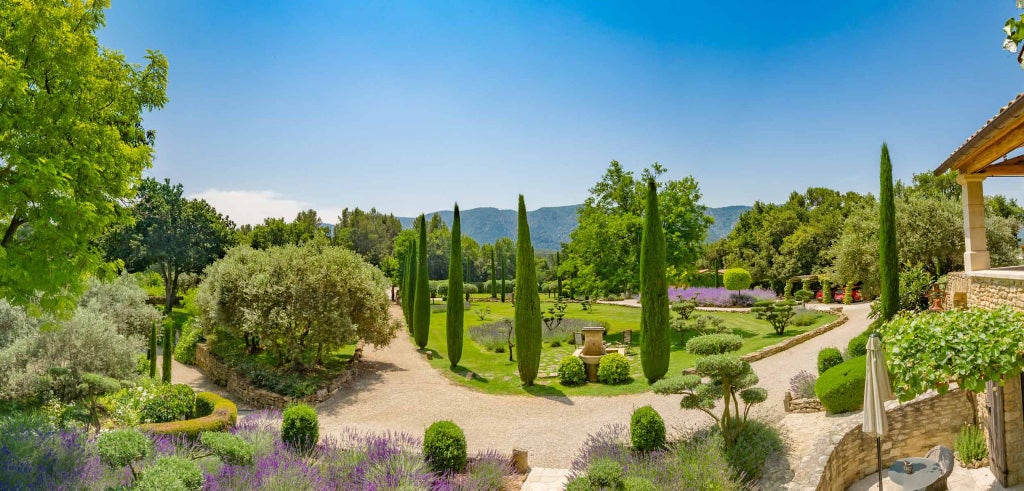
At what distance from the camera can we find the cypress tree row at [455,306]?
1733 centimetres

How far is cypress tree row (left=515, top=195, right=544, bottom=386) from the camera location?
14.6 m

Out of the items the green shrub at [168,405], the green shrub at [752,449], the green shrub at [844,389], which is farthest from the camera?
the green shrub at [168,405]

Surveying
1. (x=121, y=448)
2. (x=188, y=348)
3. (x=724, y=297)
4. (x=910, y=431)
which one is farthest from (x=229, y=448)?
(x=724, y=297)

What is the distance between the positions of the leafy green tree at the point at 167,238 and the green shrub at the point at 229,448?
25792mm

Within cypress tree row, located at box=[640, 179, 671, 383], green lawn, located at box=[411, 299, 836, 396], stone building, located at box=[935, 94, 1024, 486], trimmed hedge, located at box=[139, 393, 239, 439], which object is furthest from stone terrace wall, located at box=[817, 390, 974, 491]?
trimmed hedge, located at box=[139, 393, 239, 439]

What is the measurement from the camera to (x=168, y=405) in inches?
424

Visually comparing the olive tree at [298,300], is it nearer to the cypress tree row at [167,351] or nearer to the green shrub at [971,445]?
the cypress tree row at [167,351]

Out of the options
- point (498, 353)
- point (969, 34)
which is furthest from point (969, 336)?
point (498, 353)

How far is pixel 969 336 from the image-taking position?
248 inches

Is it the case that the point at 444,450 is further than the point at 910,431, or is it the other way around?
the point at 910,431

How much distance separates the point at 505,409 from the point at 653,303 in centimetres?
510

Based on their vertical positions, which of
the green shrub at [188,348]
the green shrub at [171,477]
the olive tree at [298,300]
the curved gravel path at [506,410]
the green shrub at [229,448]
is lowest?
the curved gravel path at [506,410]

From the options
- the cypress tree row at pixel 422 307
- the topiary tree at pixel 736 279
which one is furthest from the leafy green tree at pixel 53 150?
the topiary tree at pixel 736 279

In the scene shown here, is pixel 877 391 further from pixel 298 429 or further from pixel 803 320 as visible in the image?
pixel 803 320
